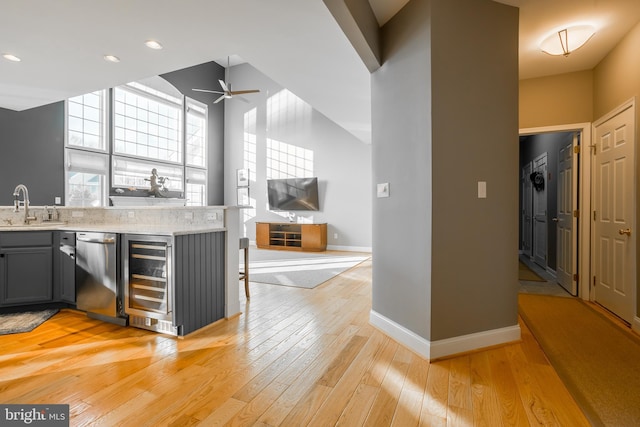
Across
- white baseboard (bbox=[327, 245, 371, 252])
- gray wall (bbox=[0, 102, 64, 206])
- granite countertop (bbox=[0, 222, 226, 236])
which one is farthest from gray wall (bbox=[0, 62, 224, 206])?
white baseboard (bbox=[327, 245, 371, 252])

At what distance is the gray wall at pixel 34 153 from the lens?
16.7 feet

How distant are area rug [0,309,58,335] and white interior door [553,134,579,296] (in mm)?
5898

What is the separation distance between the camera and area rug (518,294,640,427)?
165 centimetres

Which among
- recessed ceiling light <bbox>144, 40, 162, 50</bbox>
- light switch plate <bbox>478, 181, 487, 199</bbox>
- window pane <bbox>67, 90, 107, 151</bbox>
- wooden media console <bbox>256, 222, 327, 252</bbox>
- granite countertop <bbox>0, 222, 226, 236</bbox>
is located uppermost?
window pane <bbox>67, 90, 107, 151</bbox>

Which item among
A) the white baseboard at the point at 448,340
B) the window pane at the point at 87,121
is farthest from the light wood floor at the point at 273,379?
the window pane at the point at 87,121

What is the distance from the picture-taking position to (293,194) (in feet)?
28.3

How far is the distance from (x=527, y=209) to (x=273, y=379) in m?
7.33

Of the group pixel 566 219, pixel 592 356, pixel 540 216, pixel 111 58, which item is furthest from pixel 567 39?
pixel 111 58

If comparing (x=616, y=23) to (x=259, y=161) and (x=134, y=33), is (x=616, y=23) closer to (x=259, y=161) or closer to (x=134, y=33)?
(x=134, y=33)

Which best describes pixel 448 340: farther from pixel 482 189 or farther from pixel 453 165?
pixel 453 165

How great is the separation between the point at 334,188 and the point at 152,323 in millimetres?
6124

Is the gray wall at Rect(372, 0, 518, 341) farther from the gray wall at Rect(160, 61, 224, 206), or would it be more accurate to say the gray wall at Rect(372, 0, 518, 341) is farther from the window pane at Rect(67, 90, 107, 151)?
the gray wall at Rect(160, 61, 224, 206)

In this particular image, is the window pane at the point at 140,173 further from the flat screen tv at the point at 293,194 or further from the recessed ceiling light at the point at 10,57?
the recessed ceiling light at the point at 10,57

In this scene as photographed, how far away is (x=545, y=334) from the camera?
2605 millimetres
